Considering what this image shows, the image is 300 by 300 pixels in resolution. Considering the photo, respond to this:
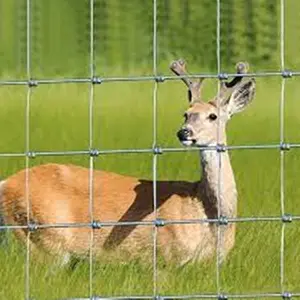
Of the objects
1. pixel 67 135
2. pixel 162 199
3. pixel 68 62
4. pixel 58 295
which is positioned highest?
pixel 68 62

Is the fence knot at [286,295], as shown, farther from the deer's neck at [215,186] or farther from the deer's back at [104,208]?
the deer's neck at [215,186]

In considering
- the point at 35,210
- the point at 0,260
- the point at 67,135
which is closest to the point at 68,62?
the point at 67,135

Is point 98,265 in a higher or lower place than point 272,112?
lower

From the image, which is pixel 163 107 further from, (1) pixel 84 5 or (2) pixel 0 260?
(2) pixel 0 260

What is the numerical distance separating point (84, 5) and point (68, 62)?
8.12 feet

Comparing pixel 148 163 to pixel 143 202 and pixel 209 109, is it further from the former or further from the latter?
pixel 209 109

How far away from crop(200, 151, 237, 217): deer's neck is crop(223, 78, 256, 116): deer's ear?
0.22 metres

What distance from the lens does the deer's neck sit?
30.8ft

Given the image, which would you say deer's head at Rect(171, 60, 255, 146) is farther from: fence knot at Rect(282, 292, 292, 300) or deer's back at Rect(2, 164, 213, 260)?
fence knot at Rect(282, 292, 292, 300)

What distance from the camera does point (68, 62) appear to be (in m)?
18.0

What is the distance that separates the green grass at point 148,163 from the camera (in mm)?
8039

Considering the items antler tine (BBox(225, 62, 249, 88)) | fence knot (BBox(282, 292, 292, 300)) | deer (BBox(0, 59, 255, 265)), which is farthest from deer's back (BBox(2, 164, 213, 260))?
fence knot (BBox(282, 292, 292, 300))

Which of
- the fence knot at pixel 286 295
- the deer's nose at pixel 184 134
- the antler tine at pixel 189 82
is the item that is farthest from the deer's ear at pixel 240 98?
the fence knot at pixel 286 295

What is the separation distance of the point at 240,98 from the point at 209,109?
0.18 m
